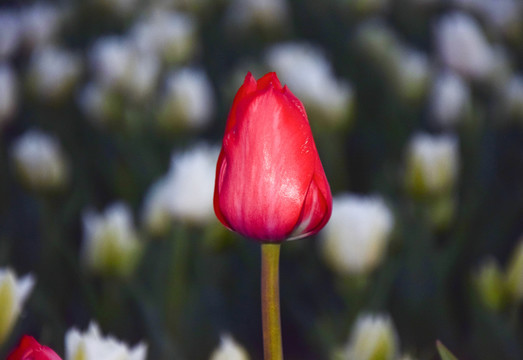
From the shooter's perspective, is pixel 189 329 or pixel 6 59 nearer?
pixel 189 329

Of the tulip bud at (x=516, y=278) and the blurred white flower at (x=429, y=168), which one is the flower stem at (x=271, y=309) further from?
the blurred white flower at (x=429, y=168)

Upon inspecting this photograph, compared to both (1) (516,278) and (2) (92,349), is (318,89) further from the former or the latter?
(2) (92,349)

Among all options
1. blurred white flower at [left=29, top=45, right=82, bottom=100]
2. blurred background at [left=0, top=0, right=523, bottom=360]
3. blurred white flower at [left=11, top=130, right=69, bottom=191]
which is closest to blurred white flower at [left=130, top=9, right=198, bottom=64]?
blurred background at [left=0, top=0, right=523, bottom=360]

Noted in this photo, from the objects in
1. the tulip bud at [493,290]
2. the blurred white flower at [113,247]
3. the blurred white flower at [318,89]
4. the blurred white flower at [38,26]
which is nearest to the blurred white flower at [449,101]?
the blurred white flower at [318,89]

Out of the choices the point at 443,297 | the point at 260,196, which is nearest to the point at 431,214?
the point at 443,297

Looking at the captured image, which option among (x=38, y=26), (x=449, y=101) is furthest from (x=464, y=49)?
(x=38, y=26)

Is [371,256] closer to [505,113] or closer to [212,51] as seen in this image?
[505,113]
